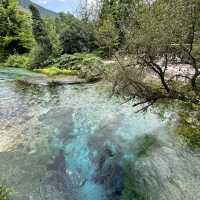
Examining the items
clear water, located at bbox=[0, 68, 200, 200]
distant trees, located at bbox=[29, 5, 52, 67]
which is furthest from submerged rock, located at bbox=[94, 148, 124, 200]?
distant trees, located at bbox=[29, 5, 52, 67]

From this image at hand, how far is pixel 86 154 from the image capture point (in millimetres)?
10508

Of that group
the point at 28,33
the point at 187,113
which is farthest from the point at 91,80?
the point at 28,33

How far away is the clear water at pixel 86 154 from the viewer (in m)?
8.41

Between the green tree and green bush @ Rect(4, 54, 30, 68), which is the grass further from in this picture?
green bush @ Rect(4, 54, 30, 68)

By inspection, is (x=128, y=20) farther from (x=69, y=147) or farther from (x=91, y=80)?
(x=91, y=80)

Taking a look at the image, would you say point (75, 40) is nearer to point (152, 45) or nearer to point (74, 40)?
point (74, 40)

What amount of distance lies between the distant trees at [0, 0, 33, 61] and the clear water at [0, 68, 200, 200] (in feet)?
96.5

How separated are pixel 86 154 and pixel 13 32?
3917cm

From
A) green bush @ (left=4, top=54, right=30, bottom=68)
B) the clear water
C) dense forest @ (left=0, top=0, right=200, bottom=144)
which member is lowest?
green bush @ (left=4, top=54, right=30, bottom=68)

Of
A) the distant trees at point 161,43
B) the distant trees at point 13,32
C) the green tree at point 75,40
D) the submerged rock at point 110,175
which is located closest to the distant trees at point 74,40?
the green tree at point 75,40

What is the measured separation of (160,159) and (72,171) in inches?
125

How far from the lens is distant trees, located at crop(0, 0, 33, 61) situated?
43906 mm

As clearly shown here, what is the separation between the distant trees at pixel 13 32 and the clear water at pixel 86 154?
96.5 ft

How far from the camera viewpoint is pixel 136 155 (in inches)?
406
